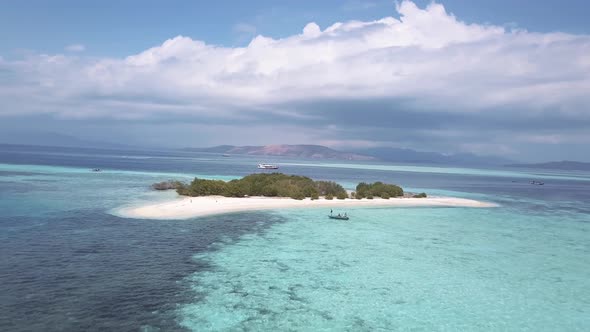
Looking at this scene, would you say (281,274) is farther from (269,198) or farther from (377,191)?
(377,191)

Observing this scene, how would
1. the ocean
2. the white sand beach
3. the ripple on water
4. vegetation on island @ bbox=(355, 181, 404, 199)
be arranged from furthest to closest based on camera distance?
vegetation on island @ bbox=(355, 181, 404, 199)
the white sand beach
the ripple on water
the ocean

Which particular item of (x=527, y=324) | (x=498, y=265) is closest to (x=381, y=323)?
(x=527, y=324)

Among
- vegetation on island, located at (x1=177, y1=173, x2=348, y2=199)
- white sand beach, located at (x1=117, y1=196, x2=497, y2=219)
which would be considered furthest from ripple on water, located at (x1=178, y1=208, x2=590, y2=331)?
vegetation on island, located at (x1=177, y1=173, x2=348, y2=199)

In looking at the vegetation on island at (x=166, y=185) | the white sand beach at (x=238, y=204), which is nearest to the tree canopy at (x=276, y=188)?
the white sand beach at (x=238, y=204)

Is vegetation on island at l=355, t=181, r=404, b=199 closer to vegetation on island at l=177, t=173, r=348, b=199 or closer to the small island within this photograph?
the small island

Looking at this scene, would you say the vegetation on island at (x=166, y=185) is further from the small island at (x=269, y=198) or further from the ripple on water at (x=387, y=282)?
the ripple on water at (x=387, y=282)

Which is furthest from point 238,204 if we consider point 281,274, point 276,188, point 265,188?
point 281,274
